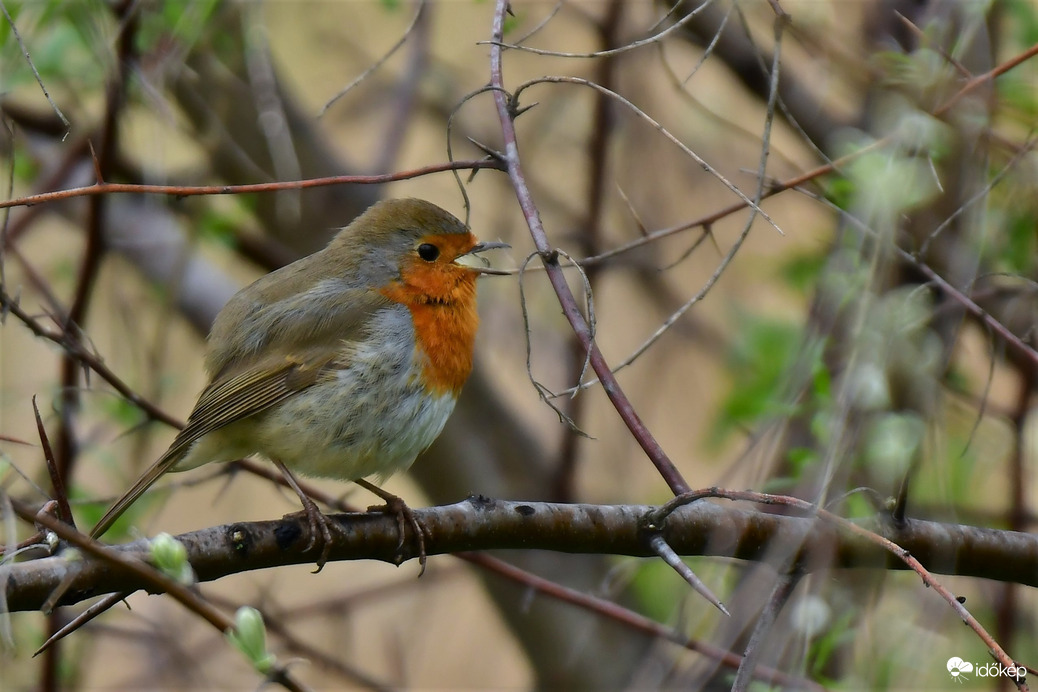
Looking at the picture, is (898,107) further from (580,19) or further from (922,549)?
(580,19)

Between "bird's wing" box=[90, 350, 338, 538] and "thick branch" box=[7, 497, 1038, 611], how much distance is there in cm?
87

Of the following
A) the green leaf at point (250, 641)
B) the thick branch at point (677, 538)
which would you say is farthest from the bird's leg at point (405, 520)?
the green leaf at point (250, 641)

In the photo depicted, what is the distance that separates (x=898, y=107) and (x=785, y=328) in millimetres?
1295

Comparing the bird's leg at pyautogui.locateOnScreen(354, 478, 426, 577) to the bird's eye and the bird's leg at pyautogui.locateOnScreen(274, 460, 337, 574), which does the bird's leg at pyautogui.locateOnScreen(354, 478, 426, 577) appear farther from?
the bird's eye

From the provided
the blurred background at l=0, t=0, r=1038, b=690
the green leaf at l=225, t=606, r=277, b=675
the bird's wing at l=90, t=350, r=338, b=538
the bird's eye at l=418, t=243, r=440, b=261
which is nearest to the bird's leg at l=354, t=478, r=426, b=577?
the blurred background at l=0, t=0, r=1038, b=690

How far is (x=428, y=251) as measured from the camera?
368cm

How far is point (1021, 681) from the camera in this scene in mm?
1898

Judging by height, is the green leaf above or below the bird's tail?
below

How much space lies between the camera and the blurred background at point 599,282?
2.72 m

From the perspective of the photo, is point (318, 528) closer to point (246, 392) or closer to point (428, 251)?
point (246, 392)

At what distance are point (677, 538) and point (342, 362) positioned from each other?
1.29 m

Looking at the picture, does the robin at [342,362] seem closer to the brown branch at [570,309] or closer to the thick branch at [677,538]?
the thick branch at [677,538]

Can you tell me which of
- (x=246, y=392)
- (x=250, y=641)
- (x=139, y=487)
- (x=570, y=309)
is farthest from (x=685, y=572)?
(x=246, y=392)

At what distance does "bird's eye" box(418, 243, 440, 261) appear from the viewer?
145 inches
